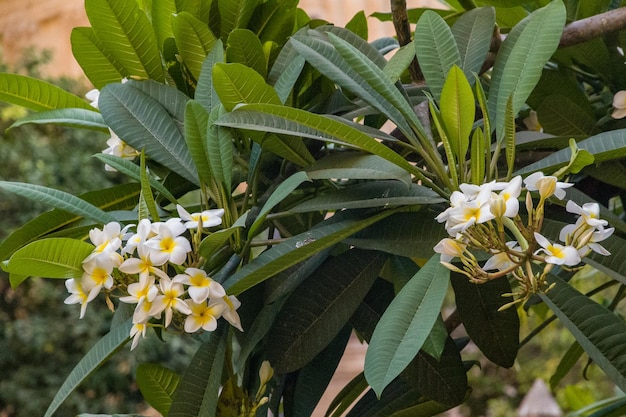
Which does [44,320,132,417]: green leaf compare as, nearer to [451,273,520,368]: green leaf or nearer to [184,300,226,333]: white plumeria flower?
[184,300,226,333]: white plumeria flower

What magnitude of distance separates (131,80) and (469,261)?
0.31 metres

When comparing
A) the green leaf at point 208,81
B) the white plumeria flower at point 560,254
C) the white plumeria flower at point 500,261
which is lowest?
the white plumeria flower at point 500,261

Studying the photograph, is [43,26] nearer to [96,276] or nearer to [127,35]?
[127,35]

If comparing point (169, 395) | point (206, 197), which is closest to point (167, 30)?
point (206, 197)

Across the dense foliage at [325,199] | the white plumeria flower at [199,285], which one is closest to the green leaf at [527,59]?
the dense foliage at [325,199]

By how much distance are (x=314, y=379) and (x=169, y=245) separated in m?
0.20

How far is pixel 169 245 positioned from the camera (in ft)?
1.55

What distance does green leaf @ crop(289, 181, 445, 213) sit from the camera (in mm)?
487

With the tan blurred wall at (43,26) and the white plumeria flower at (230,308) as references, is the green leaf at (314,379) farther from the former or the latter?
the tan blurred wall at (43,26)

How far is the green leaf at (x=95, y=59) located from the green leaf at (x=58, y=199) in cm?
14

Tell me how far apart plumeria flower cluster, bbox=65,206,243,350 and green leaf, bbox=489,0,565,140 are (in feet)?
0.70

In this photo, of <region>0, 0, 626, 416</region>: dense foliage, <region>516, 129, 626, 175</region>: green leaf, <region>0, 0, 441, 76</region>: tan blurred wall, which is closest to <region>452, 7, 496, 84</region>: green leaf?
<region>0, 0, 626, 416</region>: dense foliage

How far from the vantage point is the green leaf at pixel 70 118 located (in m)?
0.60

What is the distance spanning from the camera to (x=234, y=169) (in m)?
0.61
